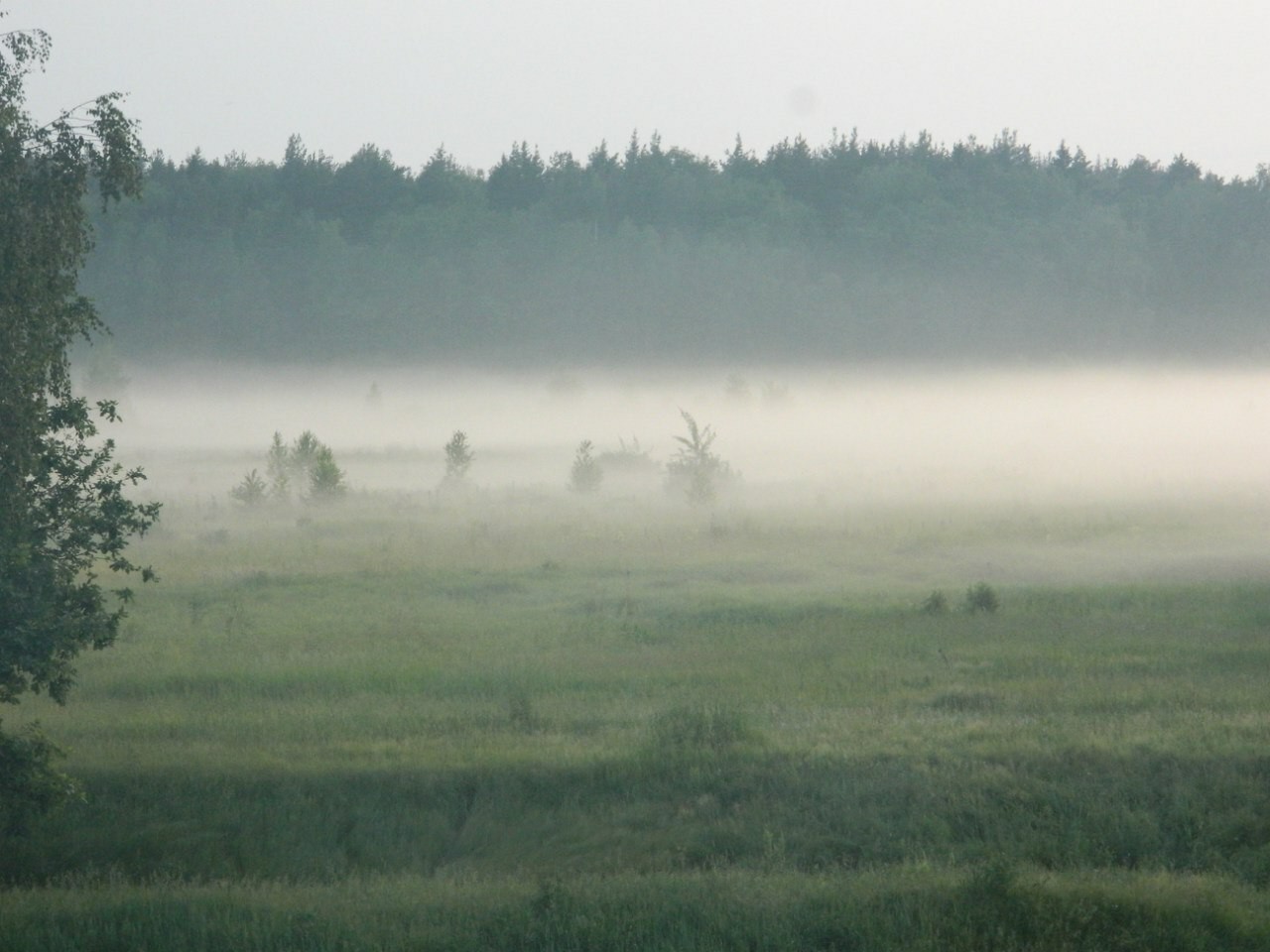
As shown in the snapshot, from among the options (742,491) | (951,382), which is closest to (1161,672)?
(742,491)

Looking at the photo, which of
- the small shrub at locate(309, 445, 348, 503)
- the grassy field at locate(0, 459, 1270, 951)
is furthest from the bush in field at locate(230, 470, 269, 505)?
the grassy field at locate(0, 459, 1270, 951)

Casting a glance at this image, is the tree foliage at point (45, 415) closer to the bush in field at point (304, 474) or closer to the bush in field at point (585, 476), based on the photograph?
the bush in field at point (304, 474)

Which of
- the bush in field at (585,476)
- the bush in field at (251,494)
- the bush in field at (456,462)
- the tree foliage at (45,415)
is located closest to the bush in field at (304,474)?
the bush in field at (251,494)

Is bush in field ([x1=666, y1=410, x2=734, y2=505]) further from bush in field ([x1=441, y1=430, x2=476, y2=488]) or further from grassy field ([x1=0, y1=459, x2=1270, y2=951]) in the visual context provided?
grassy field ([x1=0, y1=459, x2=1270, y2=951])

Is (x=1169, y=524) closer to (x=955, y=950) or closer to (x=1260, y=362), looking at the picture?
(x=955, y=950)

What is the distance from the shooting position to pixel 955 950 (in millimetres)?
8703

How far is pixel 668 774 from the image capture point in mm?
12406

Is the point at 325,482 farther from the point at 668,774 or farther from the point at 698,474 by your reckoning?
the point at 668,774

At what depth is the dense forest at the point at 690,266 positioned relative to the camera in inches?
4397

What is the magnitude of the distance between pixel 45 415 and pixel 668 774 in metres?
6.87

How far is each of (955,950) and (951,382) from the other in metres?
99.9

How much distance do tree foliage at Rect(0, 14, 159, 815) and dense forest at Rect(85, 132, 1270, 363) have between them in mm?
105037

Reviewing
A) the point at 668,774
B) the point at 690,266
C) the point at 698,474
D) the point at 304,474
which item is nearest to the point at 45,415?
the point at 668,774

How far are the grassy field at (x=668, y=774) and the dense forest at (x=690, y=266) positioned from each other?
9529 cm
